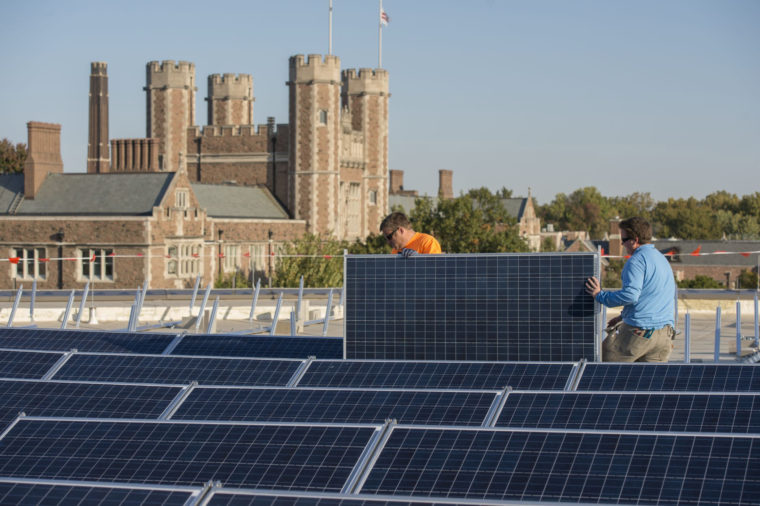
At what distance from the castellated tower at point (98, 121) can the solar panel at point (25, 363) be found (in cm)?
5900

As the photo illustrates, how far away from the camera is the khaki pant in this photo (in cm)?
999

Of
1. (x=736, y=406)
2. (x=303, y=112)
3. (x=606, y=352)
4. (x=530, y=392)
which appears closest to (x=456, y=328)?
(x=606, y=352)

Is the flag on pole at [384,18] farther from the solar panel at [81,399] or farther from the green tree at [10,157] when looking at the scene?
the solar panel at [81,399]

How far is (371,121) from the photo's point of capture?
69312 millimetres

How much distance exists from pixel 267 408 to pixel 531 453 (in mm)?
2551

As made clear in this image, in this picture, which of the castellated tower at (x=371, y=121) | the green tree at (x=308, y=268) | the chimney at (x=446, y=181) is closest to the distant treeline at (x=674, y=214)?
the chimney at (x=446, y=181)

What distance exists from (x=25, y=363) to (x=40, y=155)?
4601 centimetres

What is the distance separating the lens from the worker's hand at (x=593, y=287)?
32.6ft

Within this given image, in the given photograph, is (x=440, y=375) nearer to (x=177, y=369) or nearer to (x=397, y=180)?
(x=177, y=369)

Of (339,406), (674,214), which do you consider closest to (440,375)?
(339,406)

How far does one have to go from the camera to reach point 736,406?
758 centimetres

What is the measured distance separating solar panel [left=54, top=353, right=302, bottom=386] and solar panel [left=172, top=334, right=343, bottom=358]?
175 centimetres

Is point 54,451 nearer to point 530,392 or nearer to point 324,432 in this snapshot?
point 324,432

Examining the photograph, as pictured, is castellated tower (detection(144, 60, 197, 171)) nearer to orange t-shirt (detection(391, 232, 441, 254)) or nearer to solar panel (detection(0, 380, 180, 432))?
orange t-shirt (detection(391, 232, 441, 254))
